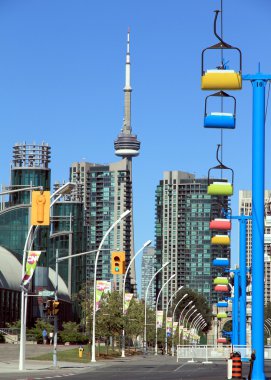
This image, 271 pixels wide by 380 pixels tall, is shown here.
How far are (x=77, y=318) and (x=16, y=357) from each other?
112m

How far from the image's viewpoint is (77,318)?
625ft

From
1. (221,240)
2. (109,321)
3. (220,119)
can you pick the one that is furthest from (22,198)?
(220,119)

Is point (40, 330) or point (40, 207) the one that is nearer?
point (40, 207)

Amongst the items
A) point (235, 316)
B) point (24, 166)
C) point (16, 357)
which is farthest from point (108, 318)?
point (24, 166)

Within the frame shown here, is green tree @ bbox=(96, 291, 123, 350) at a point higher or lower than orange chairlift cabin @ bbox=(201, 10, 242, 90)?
lower

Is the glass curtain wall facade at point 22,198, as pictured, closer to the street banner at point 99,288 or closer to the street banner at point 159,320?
the street banner at point 159,320

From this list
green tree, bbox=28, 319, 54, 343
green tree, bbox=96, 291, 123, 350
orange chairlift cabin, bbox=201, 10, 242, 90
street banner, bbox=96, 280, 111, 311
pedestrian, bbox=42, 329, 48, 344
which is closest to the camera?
orange chairlift cabin, bbox=201, 10, 242, 90

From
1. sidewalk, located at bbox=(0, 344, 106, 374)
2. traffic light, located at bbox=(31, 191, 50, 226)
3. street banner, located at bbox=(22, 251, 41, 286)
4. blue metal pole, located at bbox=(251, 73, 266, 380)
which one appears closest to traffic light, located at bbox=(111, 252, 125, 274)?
sidewalk, located at bbox=(0, 344, 106, 374)

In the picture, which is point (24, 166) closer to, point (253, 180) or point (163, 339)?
point (163, 339)

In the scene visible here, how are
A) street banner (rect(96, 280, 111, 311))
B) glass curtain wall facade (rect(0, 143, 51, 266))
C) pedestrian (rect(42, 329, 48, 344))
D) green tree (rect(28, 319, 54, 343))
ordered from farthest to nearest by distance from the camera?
glass curtain wall facade (rect(0, 143, 51, 266))
green tree (rect(28, 319, 54, 343))
pedestrian (rect(42, 329, 48, 344))
street banner (rect(96, 280, 111, 311))

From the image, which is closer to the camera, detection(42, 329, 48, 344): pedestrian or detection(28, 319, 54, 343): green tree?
detection(42, 329, 48, 344): pedestrian

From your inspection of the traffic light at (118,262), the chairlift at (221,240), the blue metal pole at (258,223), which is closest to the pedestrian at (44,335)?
the traffic light at (118,262)

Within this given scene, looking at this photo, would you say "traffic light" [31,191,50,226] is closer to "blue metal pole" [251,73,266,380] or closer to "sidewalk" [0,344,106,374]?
"blue metal pole" [251,73,266,380]

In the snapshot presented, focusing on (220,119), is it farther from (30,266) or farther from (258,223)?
(30,266)
